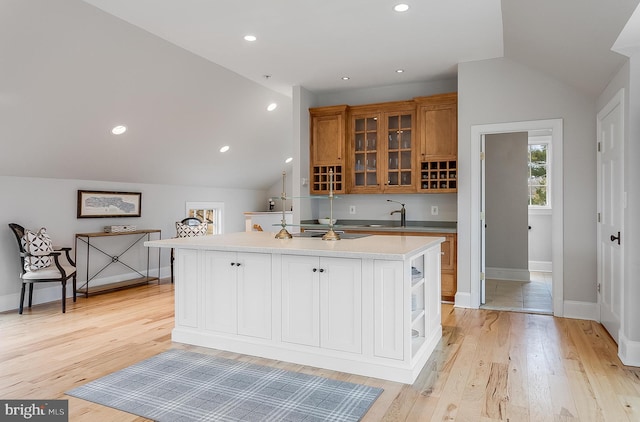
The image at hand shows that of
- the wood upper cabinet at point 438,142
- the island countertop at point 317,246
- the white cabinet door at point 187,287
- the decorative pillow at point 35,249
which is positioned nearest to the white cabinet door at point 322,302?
the island countertop at point 317,246

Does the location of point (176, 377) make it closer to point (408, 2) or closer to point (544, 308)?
point (408, 2)

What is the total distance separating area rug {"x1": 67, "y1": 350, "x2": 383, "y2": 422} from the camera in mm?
2359

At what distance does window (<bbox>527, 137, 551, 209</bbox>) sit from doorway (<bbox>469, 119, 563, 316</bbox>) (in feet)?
9.13

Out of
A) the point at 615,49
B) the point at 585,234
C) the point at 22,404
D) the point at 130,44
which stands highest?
the point at 130,44

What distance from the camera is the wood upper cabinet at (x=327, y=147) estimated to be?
5.69 m

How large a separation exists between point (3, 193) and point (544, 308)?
234 inches

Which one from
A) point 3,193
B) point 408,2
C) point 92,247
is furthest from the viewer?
point 92,247

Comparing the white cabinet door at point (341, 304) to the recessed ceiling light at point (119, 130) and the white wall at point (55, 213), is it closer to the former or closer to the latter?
the recessed ceiling light at point (119, 130)

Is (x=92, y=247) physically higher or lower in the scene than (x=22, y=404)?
higher

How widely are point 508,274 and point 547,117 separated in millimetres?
2757

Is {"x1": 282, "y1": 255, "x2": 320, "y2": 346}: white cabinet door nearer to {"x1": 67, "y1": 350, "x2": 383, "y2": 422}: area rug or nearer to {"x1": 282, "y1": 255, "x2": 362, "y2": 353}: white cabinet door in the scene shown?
{"x1": 282, "y1": 255, "x2": 362, "y2": 353}: white cabinet door

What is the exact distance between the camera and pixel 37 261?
15.2 ft

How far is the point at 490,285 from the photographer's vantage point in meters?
5.99

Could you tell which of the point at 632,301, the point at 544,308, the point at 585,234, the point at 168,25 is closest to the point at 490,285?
the point at 544,308
